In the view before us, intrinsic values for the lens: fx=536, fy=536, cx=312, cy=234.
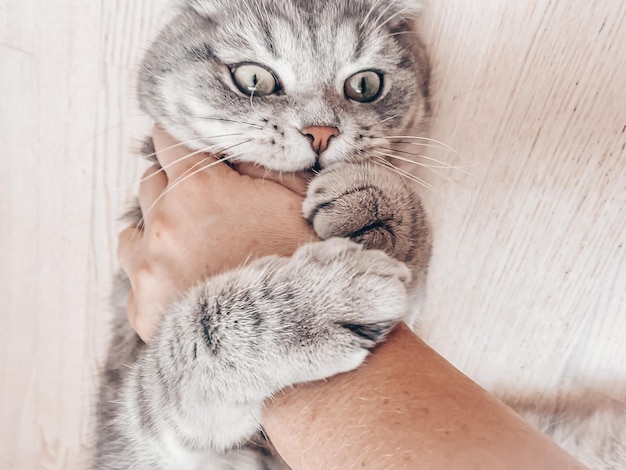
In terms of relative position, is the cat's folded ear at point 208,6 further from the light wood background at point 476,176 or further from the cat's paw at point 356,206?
the cat's paw at point 356,206

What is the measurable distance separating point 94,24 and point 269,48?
42 cm

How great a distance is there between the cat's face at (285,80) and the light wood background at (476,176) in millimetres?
164

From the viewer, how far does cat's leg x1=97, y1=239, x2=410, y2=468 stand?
61cm

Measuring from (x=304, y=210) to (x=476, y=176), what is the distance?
0.39 metres

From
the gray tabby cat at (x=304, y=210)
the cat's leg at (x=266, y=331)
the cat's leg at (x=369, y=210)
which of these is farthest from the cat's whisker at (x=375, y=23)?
the cat's leg at (x=266, y=331)

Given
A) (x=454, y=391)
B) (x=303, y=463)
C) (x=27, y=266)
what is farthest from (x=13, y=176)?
(x=454, y=391)

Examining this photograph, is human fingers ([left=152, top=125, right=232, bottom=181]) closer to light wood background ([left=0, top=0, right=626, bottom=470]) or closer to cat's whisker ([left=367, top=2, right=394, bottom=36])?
light wood background ([left=0, top=0, right=626, bottom=470])

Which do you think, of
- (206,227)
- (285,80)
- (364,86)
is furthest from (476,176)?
(206,227)

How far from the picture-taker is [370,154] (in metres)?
0.81

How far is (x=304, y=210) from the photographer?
0.76 meters

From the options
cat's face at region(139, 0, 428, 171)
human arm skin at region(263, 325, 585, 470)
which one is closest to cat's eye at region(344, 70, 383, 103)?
cat's face at region(139, 0, 428, 171)

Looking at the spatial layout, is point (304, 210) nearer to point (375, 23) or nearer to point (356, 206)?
point (356, 206)

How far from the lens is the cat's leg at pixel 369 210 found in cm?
72

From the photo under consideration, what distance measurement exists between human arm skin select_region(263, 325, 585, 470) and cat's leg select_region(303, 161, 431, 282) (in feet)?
0.42
